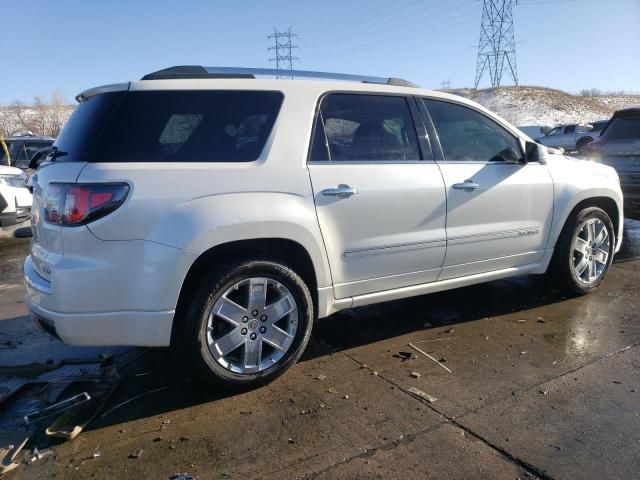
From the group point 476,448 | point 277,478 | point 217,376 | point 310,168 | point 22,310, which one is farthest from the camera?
point 22,310

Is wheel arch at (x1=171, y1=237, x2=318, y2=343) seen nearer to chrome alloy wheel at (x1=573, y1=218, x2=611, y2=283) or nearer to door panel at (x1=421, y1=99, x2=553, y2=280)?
door panel at (x1=421, y1=99, x2=553, y2=280)

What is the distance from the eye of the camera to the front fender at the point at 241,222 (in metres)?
2.86

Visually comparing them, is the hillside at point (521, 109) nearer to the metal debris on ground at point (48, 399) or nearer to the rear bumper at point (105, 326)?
the metal debris on ground at point (48, 399)

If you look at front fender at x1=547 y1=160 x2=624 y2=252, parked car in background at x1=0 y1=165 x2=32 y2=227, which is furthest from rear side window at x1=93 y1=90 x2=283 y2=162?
parked car in background at x1=0 y1=165 x2=32 y2=227

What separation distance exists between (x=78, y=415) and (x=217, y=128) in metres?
1.80

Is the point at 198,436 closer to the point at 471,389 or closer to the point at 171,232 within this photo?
the point at 171,232

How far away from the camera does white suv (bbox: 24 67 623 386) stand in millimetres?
2826

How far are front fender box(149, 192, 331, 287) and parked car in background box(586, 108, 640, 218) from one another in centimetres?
594

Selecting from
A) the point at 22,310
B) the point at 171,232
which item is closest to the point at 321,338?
the point at 171,232

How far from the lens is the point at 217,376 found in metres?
3.11

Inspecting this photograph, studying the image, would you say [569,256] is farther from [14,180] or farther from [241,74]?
[14,180]

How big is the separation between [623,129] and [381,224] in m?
6.05

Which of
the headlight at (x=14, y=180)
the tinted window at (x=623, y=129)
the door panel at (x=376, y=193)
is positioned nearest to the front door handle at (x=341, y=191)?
the door panel at (x=376, y=193)

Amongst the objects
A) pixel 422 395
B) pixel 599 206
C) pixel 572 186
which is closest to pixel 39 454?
pixel 422 395
